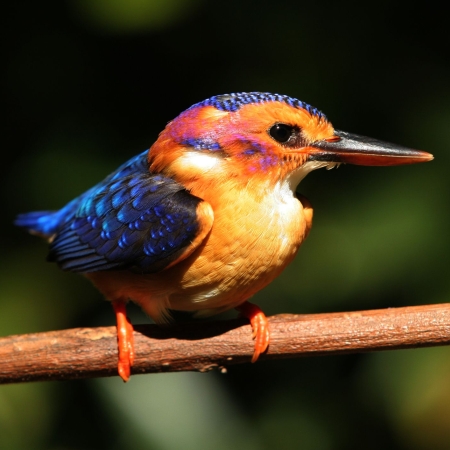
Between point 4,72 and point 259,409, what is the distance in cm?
206

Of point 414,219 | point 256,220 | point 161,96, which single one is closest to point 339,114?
point 414,219

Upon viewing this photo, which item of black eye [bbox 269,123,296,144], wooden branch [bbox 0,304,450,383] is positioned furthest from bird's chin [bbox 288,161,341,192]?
wooden branch [bbox 0,304,450,383]

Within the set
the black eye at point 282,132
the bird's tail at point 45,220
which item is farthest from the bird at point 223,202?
the bird's tail at point 45,220

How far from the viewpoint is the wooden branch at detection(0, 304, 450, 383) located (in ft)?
7.95

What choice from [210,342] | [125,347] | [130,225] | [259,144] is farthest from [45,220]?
[259,144]

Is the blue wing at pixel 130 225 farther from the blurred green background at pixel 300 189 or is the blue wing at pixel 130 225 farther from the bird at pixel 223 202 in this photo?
the blurred green background at pixel 300 189

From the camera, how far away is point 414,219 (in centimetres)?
324

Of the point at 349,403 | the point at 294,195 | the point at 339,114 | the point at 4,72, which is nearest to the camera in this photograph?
the point at 294,195

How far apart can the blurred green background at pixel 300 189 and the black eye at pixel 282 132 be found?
0.91m

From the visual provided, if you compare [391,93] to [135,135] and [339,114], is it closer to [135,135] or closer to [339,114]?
[339,114]

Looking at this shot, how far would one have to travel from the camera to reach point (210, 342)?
2.55 metres

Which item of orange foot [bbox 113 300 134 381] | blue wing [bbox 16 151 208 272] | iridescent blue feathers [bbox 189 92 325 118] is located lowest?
orange foot [bbox 113 300 134 381]

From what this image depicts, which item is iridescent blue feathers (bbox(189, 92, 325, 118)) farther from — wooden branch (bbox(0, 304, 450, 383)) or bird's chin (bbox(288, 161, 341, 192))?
wooden branch (bbox(0, 304, 450, 383))

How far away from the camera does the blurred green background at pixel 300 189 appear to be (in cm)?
316
